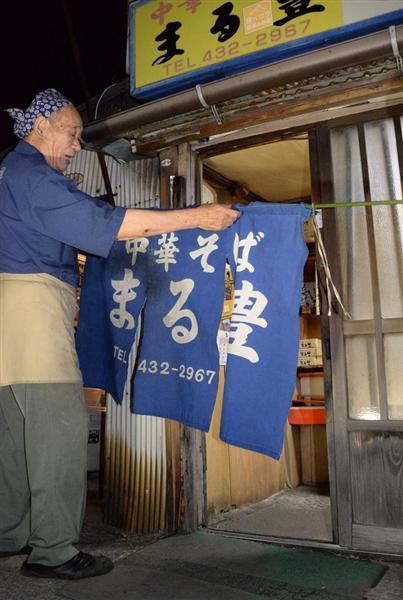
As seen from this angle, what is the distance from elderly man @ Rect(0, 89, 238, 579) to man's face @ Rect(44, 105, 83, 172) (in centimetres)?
18

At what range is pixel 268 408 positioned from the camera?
3.84m

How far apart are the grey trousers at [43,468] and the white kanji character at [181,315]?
1091 mm

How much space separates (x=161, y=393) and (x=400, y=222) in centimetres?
275

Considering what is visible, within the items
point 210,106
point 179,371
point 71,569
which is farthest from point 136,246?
point 71,569

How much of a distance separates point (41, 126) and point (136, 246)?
4.65ft

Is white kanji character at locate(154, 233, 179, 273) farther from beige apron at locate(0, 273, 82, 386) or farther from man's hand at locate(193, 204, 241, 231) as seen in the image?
beige apron at locate(0, 273, 82, 386)

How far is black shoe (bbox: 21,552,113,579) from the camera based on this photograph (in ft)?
11.0

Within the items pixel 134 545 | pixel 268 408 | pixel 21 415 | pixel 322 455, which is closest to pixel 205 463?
pixel 134 545

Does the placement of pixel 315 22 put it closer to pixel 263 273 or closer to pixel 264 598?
pixel 263 273

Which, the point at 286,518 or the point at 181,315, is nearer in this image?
the point at 181,315

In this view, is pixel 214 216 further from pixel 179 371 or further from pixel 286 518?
pixel 286 518

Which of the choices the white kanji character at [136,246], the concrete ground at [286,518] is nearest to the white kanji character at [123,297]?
the white kanji character at [136,246]

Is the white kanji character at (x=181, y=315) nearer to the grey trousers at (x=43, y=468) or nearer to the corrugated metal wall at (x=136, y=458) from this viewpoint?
the grey trousers at (x=43, y=468)

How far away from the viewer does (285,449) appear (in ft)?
25.4
